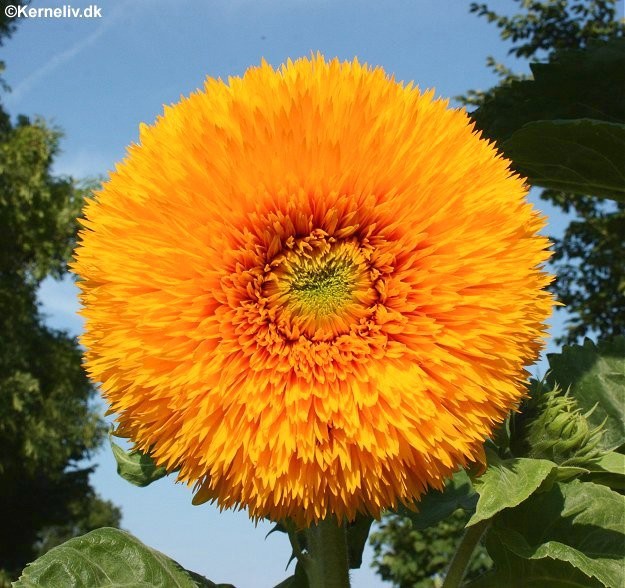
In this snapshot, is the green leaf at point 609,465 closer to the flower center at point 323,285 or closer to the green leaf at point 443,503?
the green leaf at point 443,503

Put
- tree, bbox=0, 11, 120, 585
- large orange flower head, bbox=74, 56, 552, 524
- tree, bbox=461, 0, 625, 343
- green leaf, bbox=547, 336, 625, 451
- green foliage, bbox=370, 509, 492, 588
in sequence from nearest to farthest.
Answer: large orange flower head, bbox=74, 56, 552, 524, green leaf, bbox=547, 336, 625, 451, green foliage, bbox=370, 509, 492, 588, tree, bbox=461, 0, 625, 343, tree, bbox=0, 11, 120, 585

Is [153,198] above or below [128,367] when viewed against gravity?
above

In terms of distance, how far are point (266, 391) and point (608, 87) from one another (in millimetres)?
979

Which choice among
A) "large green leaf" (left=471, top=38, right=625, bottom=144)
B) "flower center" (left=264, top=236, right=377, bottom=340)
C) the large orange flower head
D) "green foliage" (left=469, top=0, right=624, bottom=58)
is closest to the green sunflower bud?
the large orange flower head

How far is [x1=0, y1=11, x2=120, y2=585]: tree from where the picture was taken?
17.8 meters

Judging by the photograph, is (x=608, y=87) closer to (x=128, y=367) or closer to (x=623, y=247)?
(x=128, y=367)

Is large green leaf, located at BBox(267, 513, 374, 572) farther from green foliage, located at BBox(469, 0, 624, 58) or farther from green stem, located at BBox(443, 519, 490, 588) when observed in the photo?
green foliage, located at BBox(469, 0, 624, 58)

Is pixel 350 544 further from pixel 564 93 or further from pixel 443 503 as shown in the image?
pixel 564 93

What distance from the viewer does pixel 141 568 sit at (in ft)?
3.85

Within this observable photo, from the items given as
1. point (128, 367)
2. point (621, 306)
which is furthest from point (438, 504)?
point (621, 306)

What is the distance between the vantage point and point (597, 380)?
1.45m

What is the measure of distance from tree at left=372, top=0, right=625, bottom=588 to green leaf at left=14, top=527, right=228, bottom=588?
2.33 ft

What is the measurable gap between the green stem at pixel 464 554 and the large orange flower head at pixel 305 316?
32cm

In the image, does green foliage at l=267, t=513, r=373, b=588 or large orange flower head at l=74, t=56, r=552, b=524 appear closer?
large orange flower head at l=74, t=56, r=552, b=524
